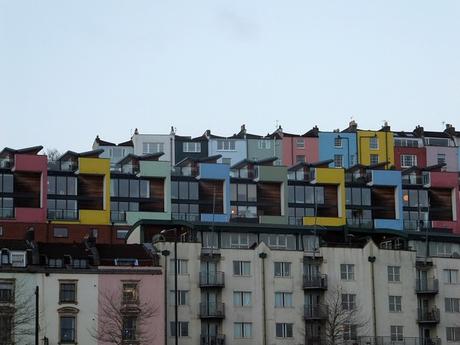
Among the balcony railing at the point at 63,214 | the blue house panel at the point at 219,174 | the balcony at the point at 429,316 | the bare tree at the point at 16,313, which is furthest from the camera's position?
the blue house panel at the point at 219,174

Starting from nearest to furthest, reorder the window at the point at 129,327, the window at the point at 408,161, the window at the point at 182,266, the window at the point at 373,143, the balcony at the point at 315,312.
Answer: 1. the window at the point at 129,327
2. the window at the point at 182,266
3. the balcony at the point at 315,312
4. the window at the point at 373,143
5. the window at the point at 408,161

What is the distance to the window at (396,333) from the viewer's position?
404 ft

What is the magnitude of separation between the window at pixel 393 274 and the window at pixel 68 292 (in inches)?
1256

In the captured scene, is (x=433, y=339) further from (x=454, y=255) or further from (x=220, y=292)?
(x=220, y=292)

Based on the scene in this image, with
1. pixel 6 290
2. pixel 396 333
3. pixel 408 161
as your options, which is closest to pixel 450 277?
pixel 396 333

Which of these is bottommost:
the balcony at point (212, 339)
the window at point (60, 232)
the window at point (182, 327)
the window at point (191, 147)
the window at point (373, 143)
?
the balcony at point (212, 339)

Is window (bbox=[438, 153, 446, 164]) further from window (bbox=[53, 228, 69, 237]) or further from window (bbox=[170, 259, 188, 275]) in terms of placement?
window (bbox=[170, 259, 188, 275])

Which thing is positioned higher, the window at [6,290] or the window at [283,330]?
the window at [6,290]

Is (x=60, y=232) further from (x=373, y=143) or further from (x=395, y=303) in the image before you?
(x=373, y=143)

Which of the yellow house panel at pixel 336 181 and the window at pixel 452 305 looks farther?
the yellow house panel at pixel 336 181

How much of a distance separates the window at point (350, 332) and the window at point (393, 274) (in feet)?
20.9

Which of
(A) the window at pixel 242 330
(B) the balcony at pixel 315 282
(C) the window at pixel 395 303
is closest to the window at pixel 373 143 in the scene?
(C) the window at pixel 395 303

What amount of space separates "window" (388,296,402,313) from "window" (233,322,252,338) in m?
14.7

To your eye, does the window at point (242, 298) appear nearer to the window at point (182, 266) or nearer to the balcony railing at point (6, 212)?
the window at point (182, 266)
